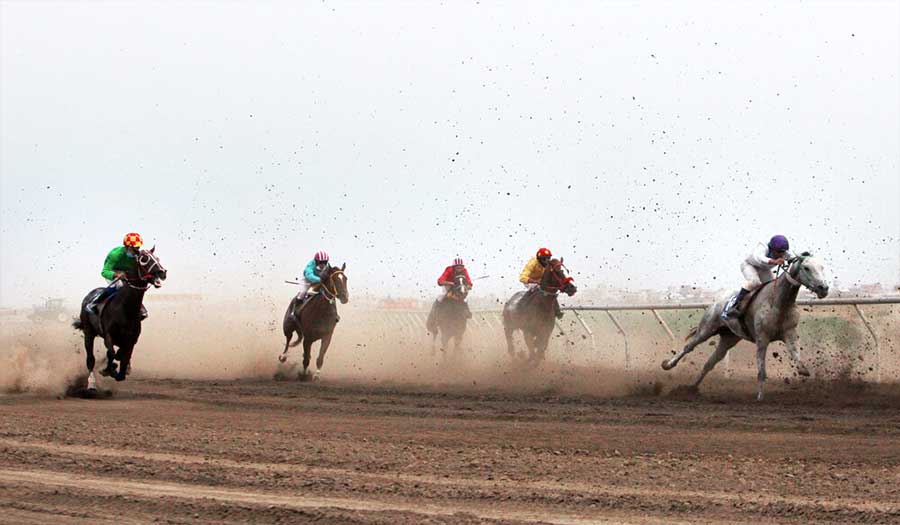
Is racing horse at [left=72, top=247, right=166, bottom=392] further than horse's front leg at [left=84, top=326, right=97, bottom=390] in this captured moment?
No

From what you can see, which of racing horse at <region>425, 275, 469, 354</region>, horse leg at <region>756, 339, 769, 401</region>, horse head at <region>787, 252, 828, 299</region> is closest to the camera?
horse head at <region>787, 252, 828, 299</region>

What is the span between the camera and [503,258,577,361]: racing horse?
2059 cm

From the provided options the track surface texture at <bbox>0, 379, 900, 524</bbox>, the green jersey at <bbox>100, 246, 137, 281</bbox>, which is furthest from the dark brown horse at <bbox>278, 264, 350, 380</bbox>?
the track surface texture at <bbox>0, 379, 900, 524</bbox>

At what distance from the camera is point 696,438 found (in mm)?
10648

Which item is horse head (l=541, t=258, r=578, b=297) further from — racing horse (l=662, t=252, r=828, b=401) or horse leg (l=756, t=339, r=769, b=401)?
horse leg (l=756, t=339, r=769, b=401)

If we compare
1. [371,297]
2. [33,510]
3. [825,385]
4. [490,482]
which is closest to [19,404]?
[33,510]

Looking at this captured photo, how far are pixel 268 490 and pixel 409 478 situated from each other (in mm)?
1051

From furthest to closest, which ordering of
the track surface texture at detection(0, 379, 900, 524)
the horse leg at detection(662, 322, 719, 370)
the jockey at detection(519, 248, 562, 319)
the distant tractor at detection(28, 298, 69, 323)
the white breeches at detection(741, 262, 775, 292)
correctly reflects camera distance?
1. the distant tractor at detection(28, 298, 69, 323)
2. the jockey at detection(519, 248, 562, 319)
3. the horse leg at detection(662, 322, 719, 370)
4. the white breeches at detection(741, 262, 775, 292)
5. the track surface texture at detection(0, 379, 900, 524)

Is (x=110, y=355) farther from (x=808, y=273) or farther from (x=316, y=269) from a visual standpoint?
(x=808, y=273)

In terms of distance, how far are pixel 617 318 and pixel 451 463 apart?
48.3ft

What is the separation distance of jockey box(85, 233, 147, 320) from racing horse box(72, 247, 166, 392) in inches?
2.4

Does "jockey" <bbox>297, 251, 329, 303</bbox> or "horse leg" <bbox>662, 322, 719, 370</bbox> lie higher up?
"jockey" <bbox>297, 251, 329, 303</bbox>

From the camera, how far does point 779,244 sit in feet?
51.5

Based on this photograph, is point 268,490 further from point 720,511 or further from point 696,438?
point 696,438
